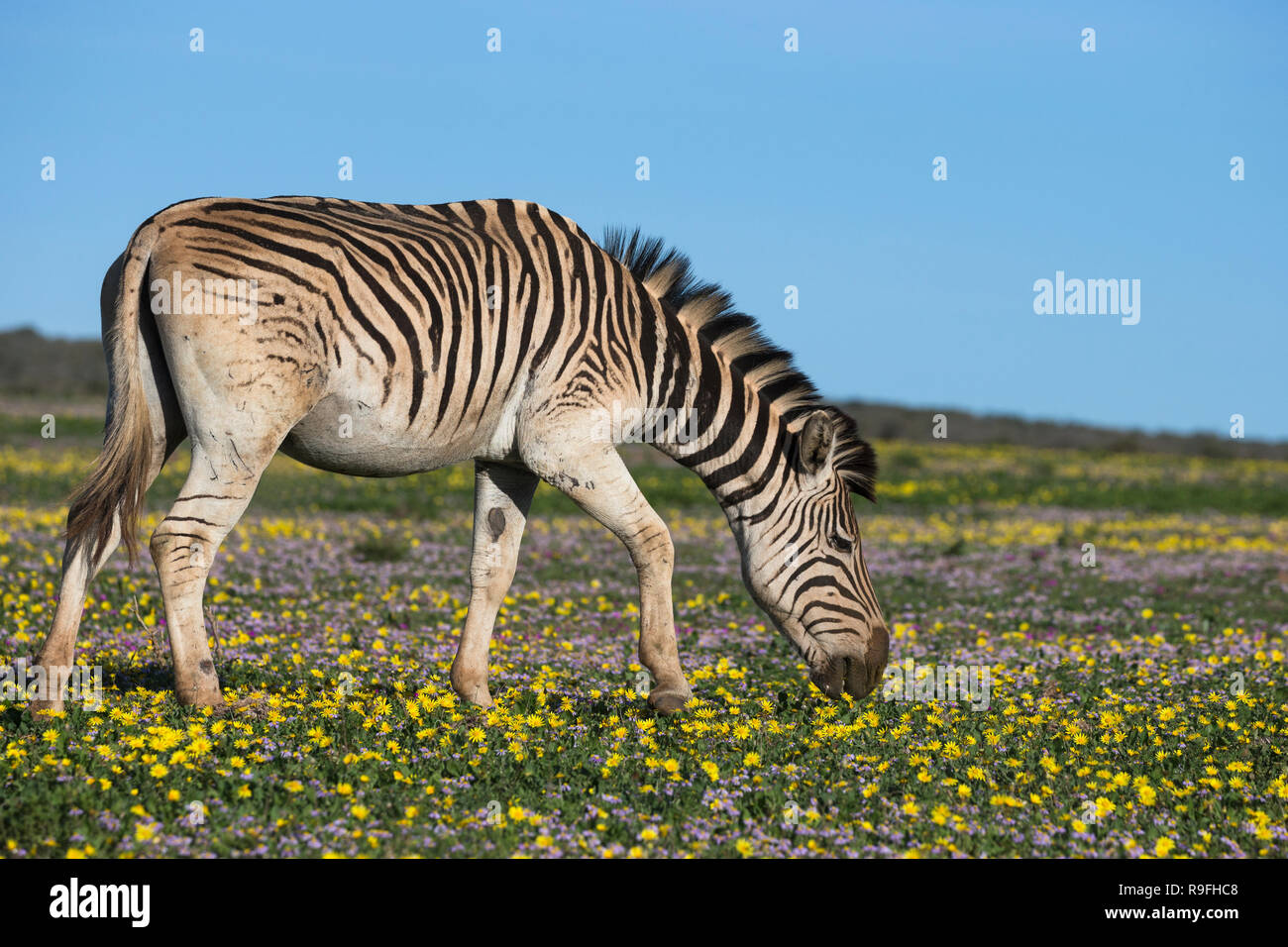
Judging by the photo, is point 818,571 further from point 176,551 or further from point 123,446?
point 123,446

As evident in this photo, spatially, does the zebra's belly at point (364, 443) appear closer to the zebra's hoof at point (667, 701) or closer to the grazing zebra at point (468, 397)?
the grazing zebra at point (468, 397)

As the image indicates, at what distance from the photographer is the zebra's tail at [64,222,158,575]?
7770mm

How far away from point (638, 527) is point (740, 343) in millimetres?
1832

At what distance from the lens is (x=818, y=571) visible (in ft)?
29.4

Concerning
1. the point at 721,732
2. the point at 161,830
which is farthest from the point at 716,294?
the point at 161,830

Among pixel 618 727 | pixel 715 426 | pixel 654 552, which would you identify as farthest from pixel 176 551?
pixel 715 426

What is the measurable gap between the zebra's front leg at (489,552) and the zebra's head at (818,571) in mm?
1772

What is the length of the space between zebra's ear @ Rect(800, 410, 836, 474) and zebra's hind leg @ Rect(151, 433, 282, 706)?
12.2ft

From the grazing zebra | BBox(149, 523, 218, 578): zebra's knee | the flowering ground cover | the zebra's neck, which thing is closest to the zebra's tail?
the grazing zebra

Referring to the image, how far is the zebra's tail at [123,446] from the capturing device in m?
7.77
